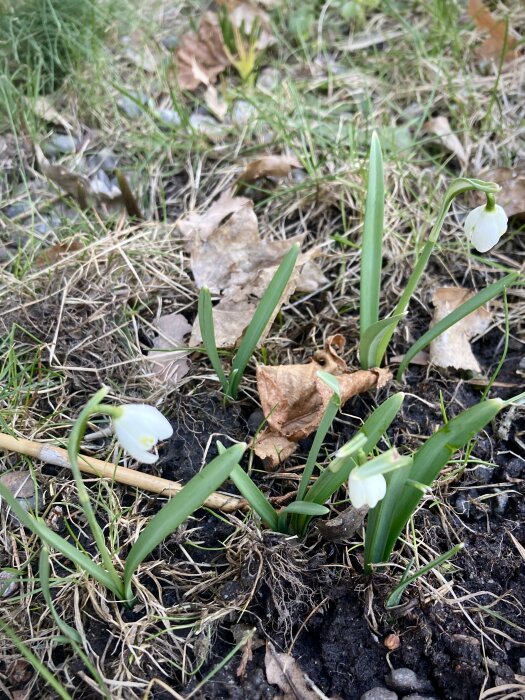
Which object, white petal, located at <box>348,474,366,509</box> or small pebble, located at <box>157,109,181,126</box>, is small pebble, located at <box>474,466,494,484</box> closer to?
white petal, located at <box>348,474,366,509</box>

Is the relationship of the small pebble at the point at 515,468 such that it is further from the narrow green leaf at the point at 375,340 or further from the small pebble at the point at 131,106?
the small pebble at the point at 131,106

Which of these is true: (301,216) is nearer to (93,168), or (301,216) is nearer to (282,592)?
(93,168)

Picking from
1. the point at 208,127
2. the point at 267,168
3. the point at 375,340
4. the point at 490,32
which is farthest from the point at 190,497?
the point at 490,32

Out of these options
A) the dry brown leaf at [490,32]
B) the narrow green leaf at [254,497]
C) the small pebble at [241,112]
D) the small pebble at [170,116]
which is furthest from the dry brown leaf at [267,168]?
the narrow green leaf at [254,497]

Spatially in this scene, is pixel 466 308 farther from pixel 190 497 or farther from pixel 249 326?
pixel 190 497

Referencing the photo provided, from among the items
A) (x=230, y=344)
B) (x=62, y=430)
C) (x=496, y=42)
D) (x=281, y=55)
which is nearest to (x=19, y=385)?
(x=62, y=430)
